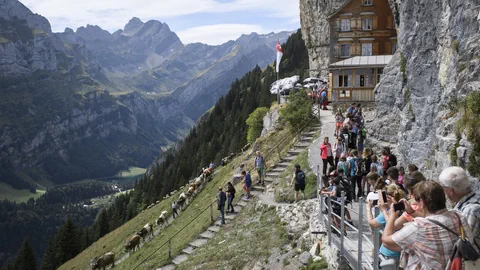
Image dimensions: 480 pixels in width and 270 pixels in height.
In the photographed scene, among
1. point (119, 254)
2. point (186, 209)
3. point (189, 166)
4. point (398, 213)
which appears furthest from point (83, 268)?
point (189, 166)

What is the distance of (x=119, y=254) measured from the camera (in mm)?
38062

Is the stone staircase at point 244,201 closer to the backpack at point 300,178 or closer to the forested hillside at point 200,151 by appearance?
the backpack at point 300,178

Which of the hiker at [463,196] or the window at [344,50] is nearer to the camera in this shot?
the hiker at [463,196]

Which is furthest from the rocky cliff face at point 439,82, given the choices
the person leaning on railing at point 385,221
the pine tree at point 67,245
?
the pine tree at point 67,245

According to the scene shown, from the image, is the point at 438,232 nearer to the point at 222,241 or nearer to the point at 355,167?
the point at 355,167

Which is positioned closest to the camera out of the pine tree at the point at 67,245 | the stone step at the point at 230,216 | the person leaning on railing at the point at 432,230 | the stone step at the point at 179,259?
the person leaning on railing at the point at 432,230

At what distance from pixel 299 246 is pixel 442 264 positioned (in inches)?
429

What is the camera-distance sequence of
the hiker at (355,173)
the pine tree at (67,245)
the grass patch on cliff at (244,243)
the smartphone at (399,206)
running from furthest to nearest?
the pine tree at (67,245) < the grass patch on cliff at (244,243) < the hiker at (355,173) < the smartphone at (399,206)

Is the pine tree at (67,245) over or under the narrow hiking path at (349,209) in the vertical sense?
under

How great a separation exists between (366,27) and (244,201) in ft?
103

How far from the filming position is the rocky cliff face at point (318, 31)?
186 feet

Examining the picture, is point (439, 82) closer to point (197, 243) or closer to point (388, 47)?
point (197, 243)

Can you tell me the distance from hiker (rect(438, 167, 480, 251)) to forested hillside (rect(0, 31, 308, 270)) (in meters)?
75.7

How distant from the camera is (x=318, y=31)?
58.3 meters
